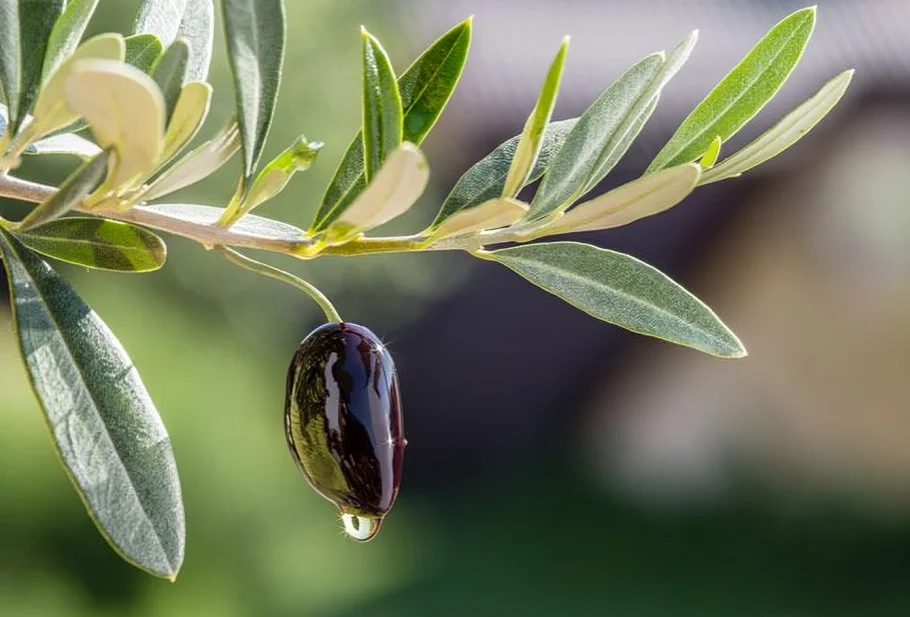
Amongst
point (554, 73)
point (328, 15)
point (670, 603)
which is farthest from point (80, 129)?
point (670, 603)

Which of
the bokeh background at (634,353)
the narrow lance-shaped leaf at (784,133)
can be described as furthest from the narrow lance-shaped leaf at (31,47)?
the bokeh background at (634,353)

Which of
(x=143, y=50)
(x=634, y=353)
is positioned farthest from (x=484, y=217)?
(x=634, y=353)

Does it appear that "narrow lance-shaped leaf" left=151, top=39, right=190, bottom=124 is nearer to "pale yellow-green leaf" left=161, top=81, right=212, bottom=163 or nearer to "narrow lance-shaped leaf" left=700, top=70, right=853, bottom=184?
"pale yellow-green leaf" left=161, top=81, right=212, bottom=163

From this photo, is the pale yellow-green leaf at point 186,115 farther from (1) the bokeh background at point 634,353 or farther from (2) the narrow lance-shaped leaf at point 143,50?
(1) the bokeh background at point 634,353

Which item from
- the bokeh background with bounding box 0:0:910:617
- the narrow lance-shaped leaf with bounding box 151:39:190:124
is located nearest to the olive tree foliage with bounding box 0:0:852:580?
the narrow lance-shaped leaf with bounding box 151:39:190:124

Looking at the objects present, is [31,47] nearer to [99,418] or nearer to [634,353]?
[99,418]
